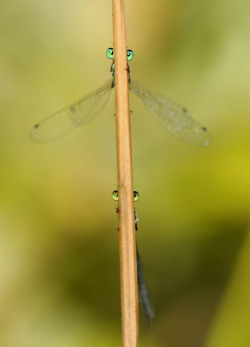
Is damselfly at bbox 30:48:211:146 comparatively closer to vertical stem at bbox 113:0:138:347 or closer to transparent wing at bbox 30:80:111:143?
transparent wing at bbox 30:80:111:143

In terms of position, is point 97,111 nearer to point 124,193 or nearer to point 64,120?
point 64,120

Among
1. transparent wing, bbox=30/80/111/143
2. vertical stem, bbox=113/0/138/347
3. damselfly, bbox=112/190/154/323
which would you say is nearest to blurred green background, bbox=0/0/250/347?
damselfly, bbox=112/190/154/323

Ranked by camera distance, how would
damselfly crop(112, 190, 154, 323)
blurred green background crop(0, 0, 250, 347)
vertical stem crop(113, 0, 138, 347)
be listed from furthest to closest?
blurred green background crop(0, 0, 250, 347) → damselfly crop(112, 190, 154, 323) → vertical stem crop(113, 0, 138, 347)

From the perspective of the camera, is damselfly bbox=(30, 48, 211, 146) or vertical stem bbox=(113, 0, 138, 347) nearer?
vertical stem bbox=(113, 0, 138, 347)

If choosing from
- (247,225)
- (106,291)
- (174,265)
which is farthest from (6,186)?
(247,225)

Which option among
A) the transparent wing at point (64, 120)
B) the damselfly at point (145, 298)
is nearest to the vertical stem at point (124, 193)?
the damselfly at point (145, 298)

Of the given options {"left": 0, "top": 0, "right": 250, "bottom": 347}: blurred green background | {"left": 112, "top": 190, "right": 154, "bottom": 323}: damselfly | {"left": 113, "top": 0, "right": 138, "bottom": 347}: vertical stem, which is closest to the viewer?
{"left": 113, "top": 0, "right": 138, "bottom": 347}: vertical stem

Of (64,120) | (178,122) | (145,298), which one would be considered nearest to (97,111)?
(64,120)
